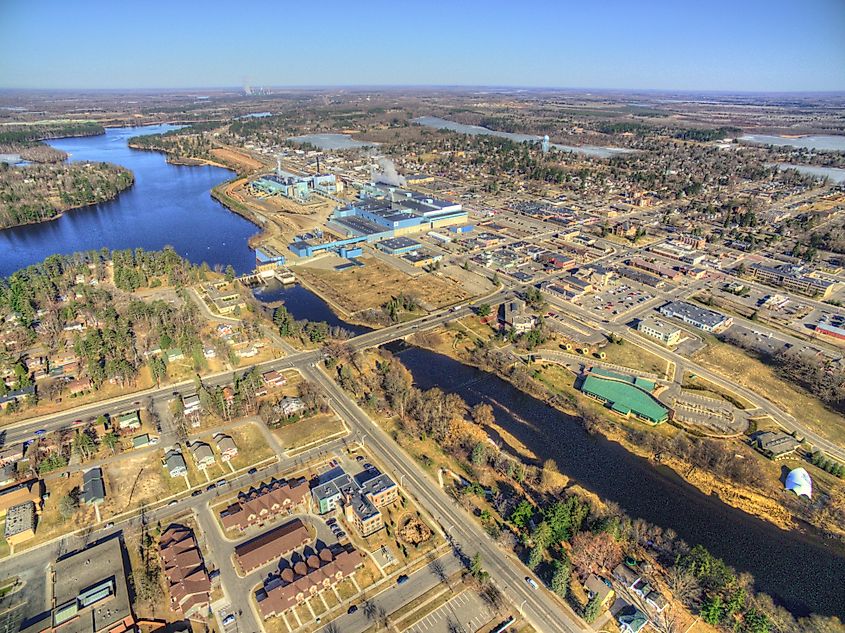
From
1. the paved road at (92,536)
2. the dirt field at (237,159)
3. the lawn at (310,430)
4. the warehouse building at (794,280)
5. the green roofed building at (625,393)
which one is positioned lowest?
the paved road at (92,536)

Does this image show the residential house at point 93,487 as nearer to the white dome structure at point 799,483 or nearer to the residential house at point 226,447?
the residential house at point 226,447

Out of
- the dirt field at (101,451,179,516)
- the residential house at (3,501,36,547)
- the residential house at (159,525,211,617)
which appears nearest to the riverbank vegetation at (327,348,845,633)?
the residential house at (159,525,211,617)

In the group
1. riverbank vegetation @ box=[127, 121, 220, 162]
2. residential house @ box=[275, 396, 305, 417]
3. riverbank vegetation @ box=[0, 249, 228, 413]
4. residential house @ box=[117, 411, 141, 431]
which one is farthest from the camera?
riverbank vegetation @ box=[127, 121, 220, 162]

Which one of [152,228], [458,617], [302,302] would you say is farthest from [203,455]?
[152,228]

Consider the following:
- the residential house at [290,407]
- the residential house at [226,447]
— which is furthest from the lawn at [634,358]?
the residential house at [226,447]

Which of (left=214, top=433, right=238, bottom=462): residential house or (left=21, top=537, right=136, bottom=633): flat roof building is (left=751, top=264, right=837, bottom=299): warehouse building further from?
(left=21, top=537, right=136, bottom=633): flat roof building
